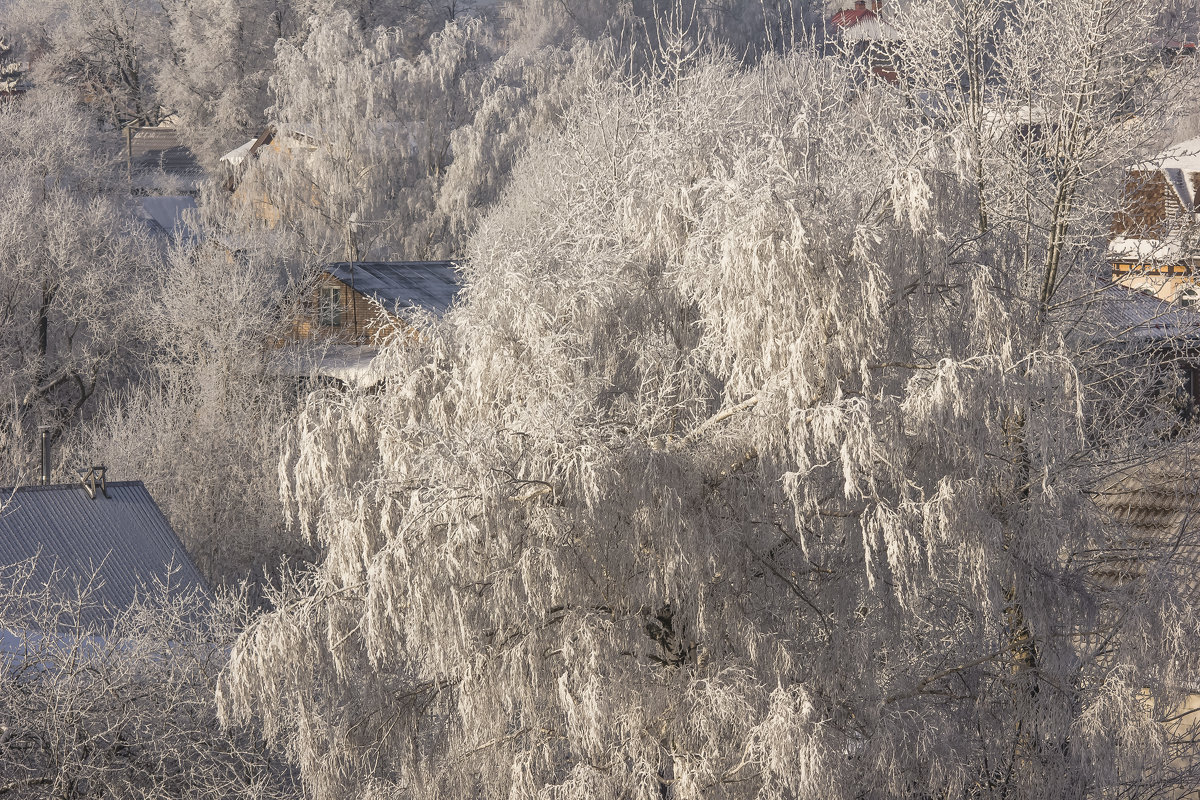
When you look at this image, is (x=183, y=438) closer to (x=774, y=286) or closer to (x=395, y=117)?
(x=395, y=117)

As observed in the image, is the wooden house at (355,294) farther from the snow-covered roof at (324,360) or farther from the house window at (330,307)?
the snow-covered roof at (324,360)

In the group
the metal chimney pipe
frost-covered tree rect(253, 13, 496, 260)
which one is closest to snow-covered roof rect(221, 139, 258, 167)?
frost-covered tree rect(253, 13, 496, 260)

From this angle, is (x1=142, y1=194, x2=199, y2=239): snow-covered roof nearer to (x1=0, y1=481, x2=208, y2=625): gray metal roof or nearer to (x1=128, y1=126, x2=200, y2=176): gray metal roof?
(x1=128, y1=126, x2=200, y2=176): gray metal roof

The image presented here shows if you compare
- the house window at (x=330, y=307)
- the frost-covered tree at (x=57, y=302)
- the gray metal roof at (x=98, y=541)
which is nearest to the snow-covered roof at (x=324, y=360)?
the house window at (x=330, y=307)

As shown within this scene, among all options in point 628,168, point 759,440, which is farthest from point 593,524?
point 628,168

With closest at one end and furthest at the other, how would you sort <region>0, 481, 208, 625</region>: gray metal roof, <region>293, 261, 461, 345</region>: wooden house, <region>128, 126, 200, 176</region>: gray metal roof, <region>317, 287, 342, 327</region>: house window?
<region>0, 481, 208, 625</region>: gray metal roof < <region>293, 261, 461, 345</region>: wooden house < <region>317, 287, 342, 327</region>: house window < <region>128, 126, 200, 176</region>: gray metal roof

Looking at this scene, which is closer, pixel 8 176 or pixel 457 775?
pixel 457 775
